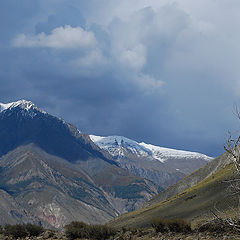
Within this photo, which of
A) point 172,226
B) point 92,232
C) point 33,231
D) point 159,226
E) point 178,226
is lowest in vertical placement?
point 178,226

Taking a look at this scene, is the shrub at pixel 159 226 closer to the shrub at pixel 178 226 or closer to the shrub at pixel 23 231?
the shrub at pixel 178 226

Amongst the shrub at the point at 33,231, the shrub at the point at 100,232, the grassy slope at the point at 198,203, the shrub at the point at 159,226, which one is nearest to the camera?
the shrub at the point at 100,232

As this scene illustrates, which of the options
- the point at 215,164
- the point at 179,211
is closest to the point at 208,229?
the point at 179,211

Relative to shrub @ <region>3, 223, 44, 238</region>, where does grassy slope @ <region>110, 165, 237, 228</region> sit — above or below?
below

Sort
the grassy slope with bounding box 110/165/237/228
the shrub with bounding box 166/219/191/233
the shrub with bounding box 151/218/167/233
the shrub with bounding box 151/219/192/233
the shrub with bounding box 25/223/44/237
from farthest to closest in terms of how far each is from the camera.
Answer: the grassy slope with bounding box 110/165/237/228
the shrub with bounding box 25/223/44/237
the shrub with bounding box 151/218/167/233
the shrub with bounding box 151/219/192/233
the shrub with bounding box 166/219/191/233

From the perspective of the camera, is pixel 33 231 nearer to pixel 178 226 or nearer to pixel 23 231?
pixel 23 231

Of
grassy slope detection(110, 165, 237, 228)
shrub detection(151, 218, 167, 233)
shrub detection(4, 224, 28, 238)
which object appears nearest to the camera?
shrub detection(151, 218, 167, 233)

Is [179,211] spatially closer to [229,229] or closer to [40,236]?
[40,236]

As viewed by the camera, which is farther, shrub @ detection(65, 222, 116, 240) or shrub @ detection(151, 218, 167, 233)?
shrub @ detection(151, 218, 167, 233)

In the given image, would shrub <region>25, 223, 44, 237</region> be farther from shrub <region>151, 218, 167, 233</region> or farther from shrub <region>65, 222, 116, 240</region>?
shrub <region>151, 218, 167, 233</region>

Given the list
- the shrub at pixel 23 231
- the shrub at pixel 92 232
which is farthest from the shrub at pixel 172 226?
the shrub at pixel 23 231

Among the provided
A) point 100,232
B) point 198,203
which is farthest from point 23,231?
point 198,203

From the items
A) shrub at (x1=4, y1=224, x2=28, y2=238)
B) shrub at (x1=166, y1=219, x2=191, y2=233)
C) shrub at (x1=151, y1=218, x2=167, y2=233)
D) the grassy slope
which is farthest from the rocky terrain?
the grassy slope

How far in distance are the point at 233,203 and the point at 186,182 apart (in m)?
98.8
